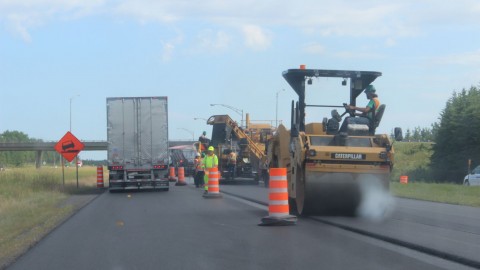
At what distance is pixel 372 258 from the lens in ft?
31.4

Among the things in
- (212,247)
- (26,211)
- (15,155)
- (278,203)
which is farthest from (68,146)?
(15,155)

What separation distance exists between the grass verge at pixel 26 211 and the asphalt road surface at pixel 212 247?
37cm

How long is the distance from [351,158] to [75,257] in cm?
672

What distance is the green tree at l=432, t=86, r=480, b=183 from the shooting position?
5250 cm

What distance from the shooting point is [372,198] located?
592 inches

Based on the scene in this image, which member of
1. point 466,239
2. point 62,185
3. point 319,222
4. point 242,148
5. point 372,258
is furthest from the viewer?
point 242,148

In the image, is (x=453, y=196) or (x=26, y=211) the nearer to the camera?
(x=26, y=211)

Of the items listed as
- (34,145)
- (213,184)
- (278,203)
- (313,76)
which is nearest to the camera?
(278,203)

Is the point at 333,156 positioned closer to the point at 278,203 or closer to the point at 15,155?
the point at 278,203

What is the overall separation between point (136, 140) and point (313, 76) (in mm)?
15249

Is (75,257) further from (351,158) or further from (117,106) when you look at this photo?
(117,106)

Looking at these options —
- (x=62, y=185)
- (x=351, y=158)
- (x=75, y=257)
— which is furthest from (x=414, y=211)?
(x=62, y=185)

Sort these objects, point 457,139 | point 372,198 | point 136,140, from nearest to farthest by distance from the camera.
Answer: point 372,198, point 136,140, point 457,139

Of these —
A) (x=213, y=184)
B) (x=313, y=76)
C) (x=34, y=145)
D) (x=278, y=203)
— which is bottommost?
(x=213, y=184)
